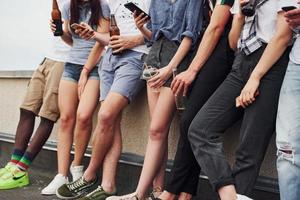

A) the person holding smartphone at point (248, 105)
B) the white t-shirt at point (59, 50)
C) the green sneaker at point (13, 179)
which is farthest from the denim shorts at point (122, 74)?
the green sneaker at point (13, 179)

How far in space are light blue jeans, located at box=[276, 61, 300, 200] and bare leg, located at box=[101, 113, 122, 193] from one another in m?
1.63

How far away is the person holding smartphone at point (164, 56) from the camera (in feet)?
10.0

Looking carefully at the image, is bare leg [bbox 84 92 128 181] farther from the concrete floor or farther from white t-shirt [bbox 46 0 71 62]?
white t-shirt [bbox 46 0 71 62]

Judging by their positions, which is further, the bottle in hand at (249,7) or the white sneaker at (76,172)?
the white sneaker at (76,172)

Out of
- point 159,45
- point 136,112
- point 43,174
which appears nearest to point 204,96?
point 159,45

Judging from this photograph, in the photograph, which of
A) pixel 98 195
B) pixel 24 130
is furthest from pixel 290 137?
pixel 24 130

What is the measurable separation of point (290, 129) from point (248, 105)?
11.8 inches

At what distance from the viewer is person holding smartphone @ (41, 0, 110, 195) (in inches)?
149

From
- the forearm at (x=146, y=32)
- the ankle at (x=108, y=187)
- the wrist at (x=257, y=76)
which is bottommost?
the ankle at (x=108, y=187)

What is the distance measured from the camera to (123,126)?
4.20 meters

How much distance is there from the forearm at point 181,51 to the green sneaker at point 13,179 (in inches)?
83.4

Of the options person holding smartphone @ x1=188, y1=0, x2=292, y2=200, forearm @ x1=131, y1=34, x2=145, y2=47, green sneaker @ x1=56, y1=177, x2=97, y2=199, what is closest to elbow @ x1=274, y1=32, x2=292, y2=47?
person holding smartphone @ x1=188, y1=0, x2=292, y2=200

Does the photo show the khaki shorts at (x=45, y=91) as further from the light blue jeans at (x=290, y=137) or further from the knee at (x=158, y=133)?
the light blue jeans at (x=290, y=137)

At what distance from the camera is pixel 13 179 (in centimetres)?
432
